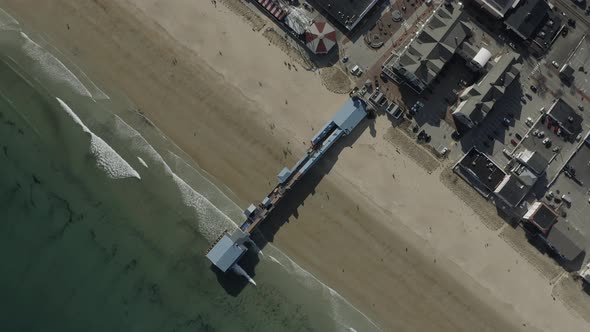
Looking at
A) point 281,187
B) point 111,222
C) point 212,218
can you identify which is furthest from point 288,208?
point 111,222

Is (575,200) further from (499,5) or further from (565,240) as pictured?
(499,5)

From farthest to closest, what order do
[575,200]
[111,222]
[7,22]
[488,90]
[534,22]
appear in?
[575,200] < [534,22] < [7,22] < [111,222] < [488,90]

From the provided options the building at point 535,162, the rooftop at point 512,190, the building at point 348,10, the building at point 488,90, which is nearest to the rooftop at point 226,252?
the building at point 348,10

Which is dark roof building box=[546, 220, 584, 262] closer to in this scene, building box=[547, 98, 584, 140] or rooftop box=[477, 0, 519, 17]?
building box=[547, 98, 584, 140]

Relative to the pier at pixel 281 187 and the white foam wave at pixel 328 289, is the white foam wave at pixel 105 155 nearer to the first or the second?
the pier at pixel 281 187

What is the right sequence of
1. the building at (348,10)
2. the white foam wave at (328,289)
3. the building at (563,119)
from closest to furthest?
the white foam wave at (328,289), the building at (563,119), the building at (348,10)

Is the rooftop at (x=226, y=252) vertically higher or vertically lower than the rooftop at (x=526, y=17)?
lower
